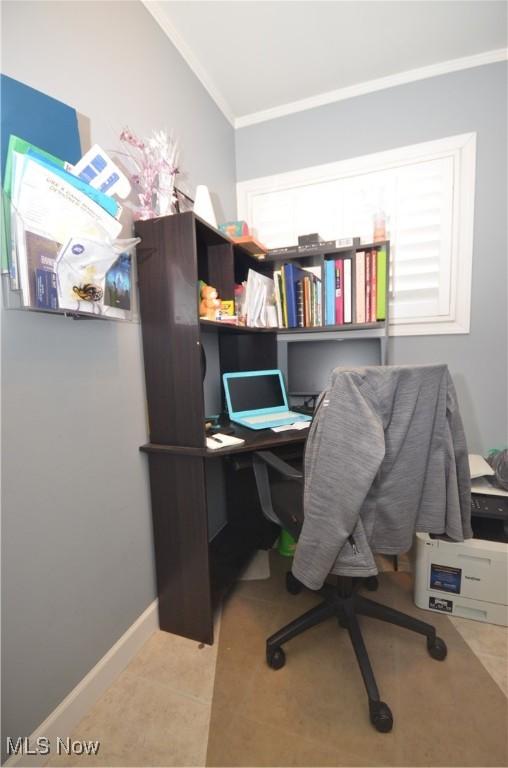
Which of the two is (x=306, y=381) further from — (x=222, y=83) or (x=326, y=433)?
(x=222, y=83)

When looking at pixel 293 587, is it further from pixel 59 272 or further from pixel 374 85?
pixel 374 85

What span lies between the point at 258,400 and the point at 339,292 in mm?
768

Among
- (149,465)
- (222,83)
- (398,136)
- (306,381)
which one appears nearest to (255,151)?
(222,83)

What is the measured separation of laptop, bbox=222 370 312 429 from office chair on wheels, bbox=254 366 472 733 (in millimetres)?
488

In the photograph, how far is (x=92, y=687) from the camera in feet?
3.54

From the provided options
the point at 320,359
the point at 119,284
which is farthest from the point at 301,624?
the point at 119,284

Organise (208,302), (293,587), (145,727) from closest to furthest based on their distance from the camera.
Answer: (145,727) → (208,302) → (293,587)

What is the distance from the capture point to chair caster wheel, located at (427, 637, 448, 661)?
3.99ft

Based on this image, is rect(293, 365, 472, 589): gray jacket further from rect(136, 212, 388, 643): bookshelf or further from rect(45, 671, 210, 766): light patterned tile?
rect(45, 671, 210, 766): light patterned tile

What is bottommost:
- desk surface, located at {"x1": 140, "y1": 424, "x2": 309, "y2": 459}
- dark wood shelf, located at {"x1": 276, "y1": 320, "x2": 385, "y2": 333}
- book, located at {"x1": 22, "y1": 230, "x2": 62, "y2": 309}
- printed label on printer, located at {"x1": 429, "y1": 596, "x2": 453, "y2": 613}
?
printed label on printer, located at {"x1": 429, "y1": 596, "x2": 453, "y2": 613}

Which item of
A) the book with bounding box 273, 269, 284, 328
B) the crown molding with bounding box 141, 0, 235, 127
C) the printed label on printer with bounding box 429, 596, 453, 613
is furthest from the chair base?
the crown molding with bounding box 141, 0, 235, 127

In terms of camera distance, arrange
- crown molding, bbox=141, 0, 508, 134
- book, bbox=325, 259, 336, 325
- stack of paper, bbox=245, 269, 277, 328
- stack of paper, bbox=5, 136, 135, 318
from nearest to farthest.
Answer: stack of paper, bbox=5, 136, 135, 318 < crown molding, bbox=141, 0, 508, 134 < stack of paper, bbox=245, 269, 277, 328 < book, bbox=325, 259, 336, 325

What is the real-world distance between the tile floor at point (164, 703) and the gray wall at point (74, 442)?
159 millimetres

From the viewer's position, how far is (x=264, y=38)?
1522mm
